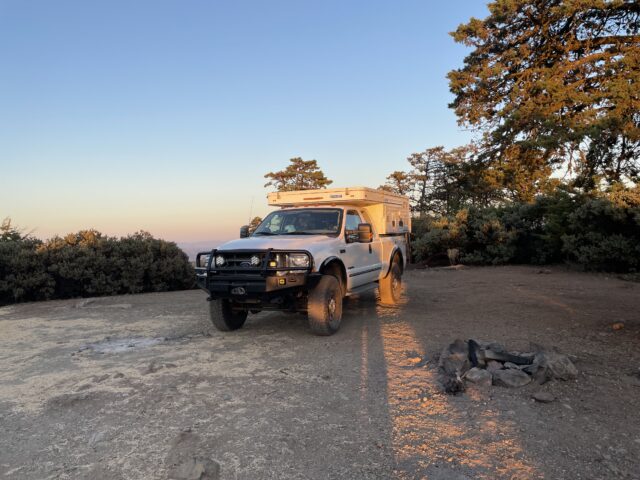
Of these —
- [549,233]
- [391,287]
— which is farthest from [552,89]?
[391,287]

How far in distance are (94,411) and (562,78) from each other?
64.0ft

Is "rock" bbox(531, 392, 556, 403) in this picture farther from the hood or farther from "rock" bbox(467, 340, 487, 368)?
the hood

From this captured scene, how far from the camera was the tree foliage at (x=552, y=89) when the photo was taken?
623 inches

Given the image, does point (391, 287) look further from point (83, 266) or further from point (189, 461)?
point (83, 266)

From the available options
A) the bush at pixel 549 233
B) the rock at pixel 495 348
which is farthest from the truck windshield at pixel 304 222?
the bush at pixel 549 233

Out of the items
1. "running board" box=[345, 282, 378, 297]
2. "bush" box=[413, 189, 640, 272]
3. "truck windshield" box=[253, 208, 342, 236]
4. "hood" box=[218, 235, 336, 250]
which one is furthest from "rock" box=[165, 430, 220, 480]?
"bush" box=[413, 189, 640, 272]

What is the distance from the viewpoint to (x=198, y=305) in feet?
33.2

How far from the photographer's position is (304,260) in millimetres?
6531

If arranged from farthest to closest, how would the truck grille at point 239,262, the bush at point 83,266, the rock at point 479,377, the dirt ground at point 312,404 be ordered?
the bush at point 83,266 < the truck grille at point 239,262 < the rock at point 479,377 < the dirt ground at point 312,404

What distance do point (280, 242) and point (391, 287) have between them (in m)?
3.64

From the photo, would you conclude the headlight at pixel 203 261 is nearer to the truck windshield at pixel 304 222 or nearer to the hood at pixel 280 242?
the hood at pixel 280 242

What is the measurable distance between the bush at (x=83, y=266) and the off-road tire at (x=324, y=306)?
7561 mm

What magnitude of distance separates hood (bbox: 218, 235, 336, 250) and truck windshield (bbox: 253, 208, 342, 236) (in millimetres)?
370

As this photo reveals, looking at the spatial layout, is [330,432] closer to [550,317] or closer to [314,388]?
[314,388]
